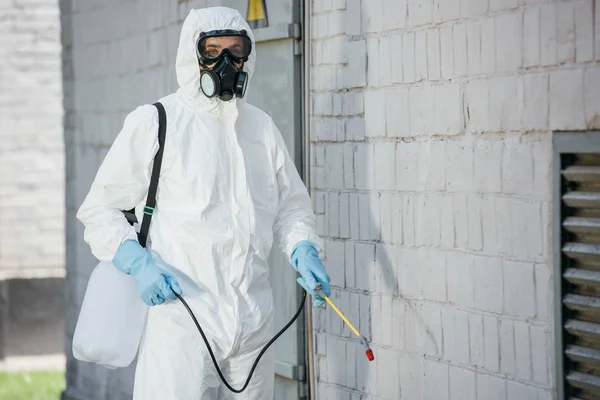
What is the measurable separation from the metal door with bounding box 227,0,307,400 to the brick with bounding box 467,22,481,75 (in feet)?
3.86

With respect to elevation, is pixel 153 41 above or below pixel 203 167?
above

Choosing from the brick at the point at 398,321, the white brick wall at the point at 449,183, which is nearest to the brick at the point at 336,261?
the white brick wall at the point at 449,183

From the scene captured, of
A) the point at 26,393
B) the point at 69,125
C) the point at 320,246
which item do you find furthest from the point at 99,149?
the point at 320,246

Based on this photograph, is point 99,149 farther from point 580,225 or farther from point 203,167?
point 580,225

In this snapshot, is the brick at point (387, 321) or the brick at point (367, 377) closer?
the brick at point (387, 321)

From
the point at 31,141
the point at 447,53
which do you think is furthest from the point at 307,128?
the point at 31,141

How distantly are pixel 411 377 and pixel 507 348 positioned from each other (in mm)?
616

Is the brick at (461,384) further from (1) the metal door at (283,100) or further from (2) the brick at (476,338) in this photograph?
(1) the metal door at (283,100)

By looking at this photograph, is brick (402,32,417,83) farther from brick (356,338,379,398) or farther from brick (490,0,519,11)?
brick (356,338,379,398)

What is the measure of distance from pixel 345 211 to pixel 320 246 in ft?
2.19

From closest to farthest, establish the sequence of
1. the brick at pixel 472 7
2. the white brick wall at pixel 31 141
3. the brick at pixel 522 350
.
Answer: the brick at pixel 522 350
the brick at pixel 472 7
the white brick wall at pixel 31 141

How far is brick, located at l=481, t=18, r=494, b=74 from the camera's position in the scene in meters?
3.80

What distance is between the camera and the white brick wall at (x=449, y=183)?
11.9ft

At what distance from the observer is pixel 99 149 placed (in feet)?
23.3
